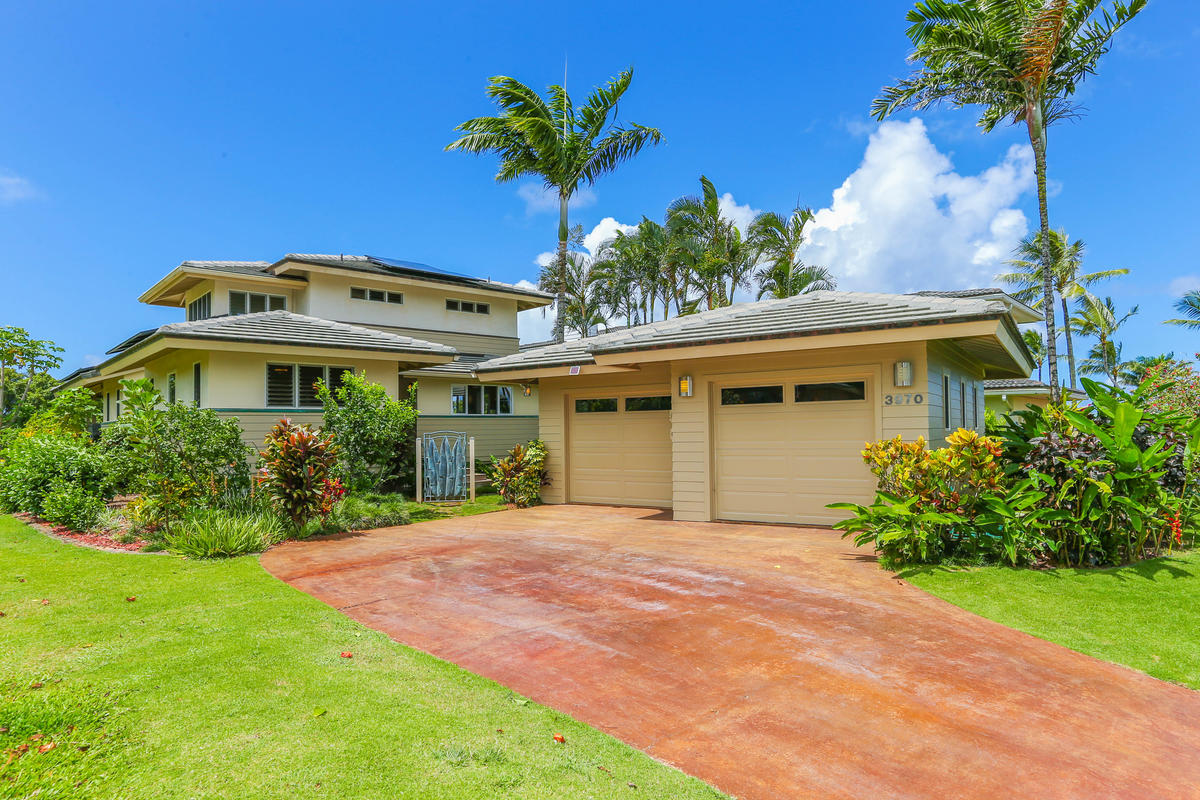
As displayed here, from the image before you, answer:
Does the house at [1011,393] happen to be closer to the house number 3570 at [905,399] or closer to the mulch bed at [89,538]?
the house number 3570 at [905,399]

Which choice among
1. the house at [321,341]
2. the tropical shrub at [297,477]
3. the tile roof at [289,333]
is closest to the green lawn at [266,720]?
the tropical shrub at [297,477]

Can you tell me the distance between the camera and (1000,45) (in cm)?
1492

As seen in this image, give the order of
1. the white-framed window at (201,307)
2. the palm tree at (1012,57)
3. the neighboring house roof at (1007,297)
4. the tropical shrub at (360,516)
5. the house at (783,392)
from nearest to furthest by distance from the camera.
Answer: the house at (783,392) → the tropical shrub at (360,516) → the palm tree at (1012,57) → the neighboring house roof at (1007,297) → the white-framed window at (201,307)

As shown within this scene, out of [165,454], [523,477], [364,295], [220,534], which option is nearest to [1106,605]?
[220,534]

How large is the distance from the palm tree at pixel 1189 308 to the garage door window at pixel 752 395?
111 feet

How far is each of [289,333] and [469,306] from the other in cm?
952

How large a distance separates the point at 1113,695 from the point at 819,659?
1.65 meters

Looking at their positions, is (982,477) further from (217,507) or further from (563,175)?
(563,175)

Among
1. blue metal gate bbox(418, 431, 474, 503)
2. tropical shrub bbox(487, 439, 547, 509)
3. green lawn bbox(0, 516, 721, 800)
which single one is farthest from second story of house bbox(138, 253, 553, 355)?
→ green lawn bbox(0, 516, 721, 800)

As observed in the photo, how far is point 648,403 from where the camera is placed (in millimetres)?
12461

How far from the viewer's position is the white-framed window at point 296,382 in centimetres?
1350

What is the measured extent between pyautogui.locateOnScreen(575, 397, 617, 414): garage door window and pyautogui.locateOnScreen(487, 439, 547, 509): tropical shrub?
4.19 feet

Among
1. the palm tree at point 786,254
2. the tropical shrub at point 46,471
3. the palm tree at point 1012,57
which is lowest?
the tropical shrub at point 46,471

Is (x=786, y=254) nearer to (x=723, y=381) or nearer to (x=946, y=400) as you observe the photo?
(x=946, y=400)
